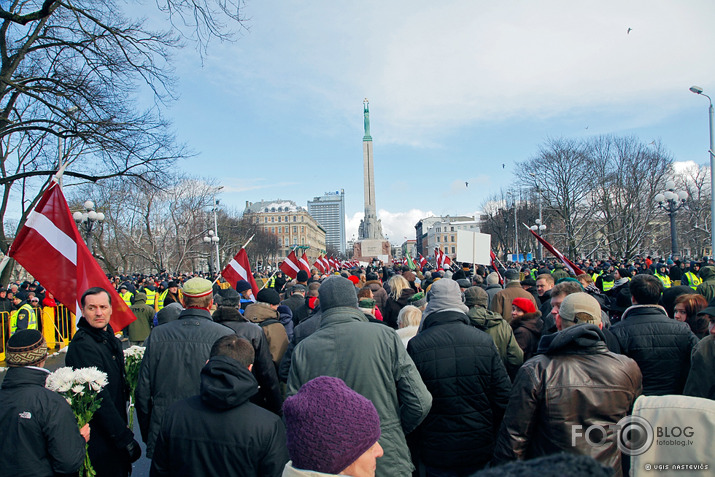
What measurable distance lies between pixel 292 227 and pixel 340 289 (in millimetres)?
121304

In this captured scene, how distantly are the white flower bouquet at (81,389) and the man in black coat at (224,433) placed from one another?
3.65ft

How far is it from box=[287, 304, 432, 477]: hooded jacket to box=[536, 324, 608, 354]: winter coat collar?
3.09ft

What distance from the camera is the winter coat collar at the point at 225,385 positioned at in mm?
2424

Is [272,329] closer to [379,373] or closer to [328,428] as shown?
[379,373]

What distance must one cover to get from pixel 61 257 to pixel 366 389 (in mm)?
3653

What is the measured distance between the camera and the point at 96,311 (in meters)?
4.00

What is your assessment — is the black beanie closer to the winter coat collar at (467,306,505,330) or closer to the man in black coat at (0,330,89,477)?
the winter coat collar at (467,306,505,330)

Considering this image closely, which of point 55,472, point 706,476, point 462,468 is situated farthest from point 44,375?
point 706,476

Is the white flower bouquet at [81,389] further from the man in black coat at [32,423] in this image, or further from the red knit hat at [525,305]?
the red knit hat at [525,305]

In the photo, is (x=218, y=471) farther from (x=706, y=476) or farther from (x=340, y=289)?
(x=706, y=476)

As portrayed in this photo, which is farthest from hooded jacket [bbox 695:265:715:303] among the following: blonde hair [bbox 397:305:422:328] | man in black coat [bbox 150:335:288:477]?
man in black coat [bbox 150:335:288:477]

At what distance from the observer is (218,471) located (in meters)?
2.44

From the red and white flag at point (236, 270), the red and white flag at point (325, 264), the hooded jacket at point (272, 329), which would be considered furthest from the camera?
the red and white flag at point (325, 264)

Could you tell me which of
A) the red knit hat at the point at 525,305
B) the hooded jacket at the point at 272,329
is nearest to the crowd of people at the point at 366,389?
the red knit hat at the point at 525,305
